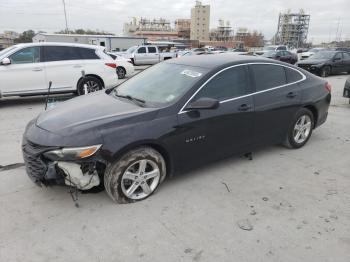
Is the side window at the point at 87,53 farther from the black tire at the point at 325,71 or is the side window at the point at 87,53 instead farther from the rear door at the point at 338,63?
the rear door at the point at 338,63

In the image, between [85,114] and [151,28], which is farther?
[151,28]

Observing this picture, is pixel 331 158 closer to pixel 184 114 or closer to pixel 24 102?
pixel 184 114

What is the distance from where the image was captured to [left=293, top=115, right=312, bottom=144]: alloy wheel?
16.9ft

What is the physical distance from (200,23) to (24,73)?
459 feet

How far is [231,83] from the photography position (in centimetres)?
421

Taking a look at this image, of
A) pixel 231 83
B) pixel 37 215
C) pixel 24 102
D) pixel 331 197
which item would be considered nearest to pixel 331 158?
pixel 331 197

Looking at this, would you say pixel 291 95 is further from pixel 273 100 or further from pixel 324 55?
pixel 324 55

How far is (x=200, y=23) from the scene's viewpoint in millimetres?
140000

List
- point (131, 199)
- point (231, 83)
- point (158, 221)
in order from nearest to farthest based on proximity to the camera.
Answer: point (158, 221) → point (131, 199) → point (231, 83)

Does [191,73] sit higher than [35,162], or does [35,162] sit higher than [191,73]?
[191,73]

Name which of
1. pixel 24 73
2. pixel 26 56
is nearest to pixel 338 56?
pixel 26 56

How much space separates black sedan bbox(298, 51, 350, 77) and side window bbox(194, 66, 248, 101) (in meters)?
15.2

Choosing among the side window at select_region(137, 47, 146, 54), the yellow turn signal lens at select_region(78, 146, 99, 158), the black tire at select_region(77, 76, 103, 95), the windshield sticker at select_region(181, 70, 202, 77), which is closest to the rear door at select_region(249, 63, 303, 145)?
the windshield sticker at select_region(181, 70, 202, 77)

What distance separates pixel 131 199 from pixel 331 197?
7.61ft
